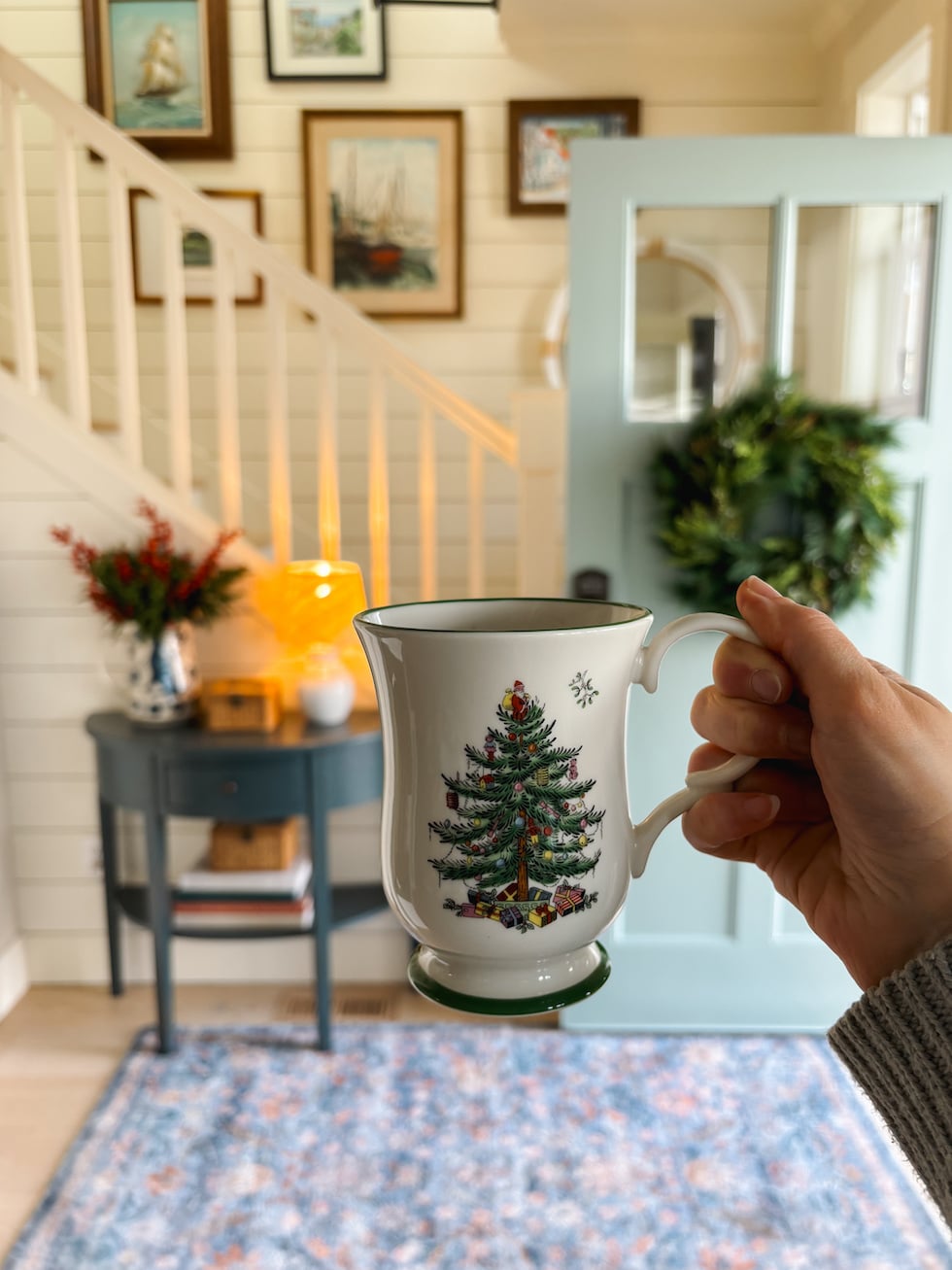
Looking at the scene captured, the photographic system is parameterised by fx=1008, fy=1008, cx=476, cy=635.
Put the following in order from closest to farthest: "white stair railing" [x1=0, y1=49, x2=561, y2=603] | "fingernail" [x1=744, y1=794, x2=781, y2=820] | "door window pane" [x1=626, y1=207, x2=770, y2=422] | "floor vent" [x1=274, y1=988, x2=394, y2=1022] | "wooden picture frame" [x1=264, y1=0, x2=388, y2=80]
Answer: "fingernail" [x1=744, y1=794, x2=781, y2=820]
"door window pane" [x1=626, y1=207, x2=770, y2=422]
"white stair railing" [x1=0, y1=49, x2=561, y2=603]
"floor vent" [x1=274, y1=988, x2=394, y2=1022]
"wooden picture frame" [x1=264, y1=0, x2=388, y2=80]

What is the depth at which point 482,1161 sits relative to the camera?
1.74 m

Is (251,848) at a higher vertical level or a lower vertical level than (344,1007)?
higher

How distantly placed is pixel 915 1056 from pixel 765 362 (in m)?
1.65

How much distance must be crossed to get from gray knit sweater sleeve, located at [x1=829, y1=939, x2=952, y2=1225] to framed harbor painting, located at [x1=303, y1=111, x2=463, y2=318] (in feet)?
9.37

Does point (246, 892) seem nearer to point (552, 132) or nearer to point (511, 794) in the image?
point (511, 794)

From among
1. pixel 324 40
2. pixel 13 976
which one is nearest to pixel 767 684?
pixel 13 976

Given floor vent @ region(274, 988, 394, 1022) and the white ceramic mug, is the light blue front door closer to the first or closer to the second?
floor vent @ region(274, 988, 394, 1022)

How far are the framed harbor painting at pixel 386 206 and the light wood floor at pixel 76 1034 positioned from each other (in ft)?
6.56

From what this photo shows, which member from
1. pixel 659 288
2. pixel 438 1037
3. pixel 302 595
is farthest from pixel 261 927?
pixel 659 288

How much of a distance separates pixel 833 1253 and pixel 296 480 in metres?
2.43

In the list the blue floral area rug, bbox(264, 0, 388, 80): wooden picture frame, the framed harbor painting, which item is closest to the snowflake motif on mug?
the blue floral area rug

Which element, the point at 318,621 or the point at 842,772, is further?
the point at 318,621

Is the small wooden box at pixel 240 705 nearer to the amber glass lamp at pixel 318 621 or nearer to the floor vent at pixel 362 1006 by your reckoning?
the amber glass lamp at pixel 318 621

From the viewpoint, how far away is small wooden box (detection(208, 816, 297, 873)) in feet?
7.16
